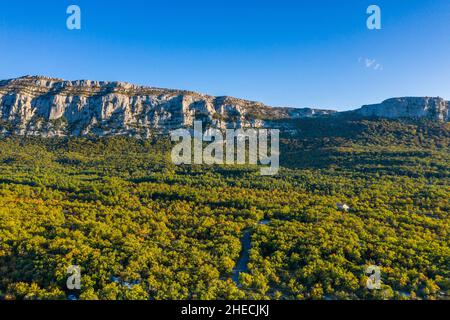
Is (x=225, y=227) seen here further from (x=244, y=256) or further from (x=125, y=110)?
(x=125, y=110)

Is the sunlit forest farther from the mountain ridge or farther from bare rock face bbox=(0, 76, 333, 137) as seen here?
the mountain ridge

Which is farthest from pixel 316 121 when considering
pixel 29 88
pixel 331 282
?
pixel 29 88

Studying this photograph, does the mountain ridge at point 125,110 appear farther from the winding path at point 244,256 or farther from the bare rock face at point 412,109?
the winding path at point 244,256

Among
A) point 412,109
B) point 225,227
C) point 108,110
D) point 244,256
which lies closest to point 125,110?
point 108,110

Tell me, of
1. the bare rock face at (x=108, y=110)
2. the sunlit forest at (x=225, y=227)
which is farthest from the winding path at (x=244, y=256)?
the bare rock face at (x=108, y=110)

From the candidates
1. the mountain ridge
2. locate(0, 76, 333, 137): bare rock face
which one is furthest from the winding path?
the mountain ridge

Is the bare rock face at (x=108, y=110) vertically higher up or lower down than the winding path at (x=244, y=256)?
higher up
